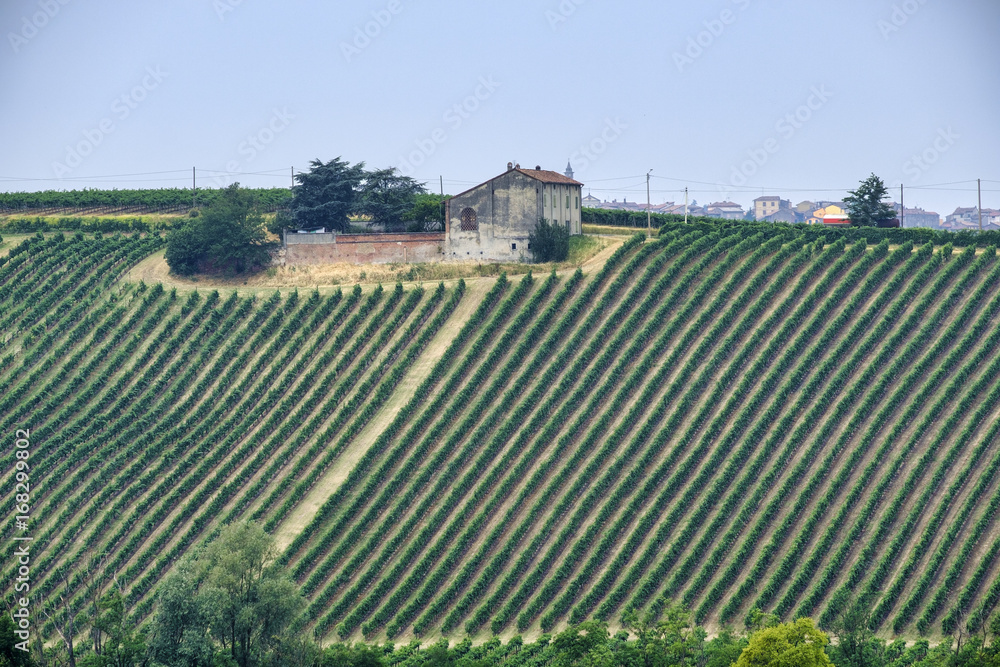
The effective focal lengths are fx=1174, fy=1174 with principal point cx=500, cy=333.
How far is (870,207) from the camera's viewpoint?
64688 millimetres

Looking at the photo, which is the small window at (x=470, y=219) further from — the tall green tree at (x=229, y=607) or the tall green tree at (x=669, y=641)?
the tall green tree at (x=669, y=641)

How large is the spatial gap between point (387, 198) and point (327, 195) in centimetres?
354

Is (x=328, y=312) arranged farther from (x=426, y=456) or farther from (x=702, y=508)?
(x=702, y=508)

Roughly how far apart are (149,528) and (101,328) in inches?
601

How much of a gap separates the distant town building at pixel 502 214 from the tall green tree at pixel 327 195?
26.1 feet

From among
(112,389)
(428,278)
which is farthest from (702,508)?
(112,389)

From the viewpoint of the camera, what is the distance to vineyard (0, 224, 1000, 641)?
150ft

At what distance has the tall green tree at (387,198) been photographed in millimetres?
69188

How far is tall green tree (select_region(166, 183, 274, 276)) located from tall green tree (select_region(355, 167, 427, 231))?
6.28m

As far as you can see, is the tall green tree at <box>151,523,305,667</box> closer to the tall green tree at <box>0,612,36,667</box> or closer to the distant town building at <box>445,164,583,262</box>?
the tall green tree at <box>0,612,36,667</box>

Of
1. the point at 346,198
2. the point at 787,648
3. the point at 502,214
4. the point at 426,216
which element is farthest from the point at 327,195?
the point at 787,648

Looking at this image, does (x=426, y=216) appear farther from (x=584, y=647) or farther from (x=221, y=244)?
(x=584, y=647)

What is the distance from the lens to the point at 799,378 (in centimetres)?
5188

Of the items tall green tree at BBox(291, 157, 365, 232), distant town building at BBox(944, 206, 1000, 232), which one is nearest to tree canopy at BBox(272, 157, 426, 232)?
tall green tree at BBox(291, 157, 365, 232)
